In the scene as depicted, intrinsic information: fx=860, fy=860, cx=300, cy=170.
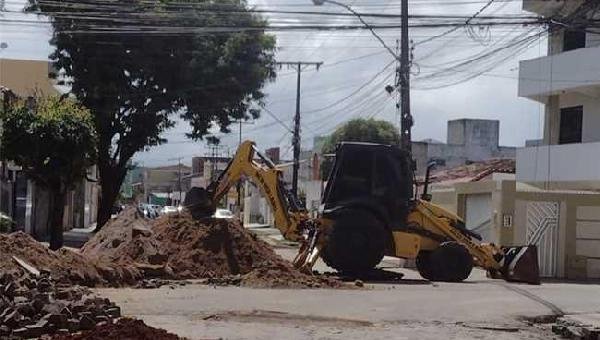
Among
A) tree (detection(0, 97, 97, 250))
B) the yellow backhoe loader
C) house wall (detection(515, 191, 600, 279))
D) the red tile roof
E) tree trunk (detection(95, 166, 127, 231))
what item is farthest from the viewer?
the red tile roof

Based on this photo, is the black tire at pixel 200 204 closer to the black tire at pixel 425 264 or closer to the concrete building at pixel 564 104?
the black tire at pixel 425 264

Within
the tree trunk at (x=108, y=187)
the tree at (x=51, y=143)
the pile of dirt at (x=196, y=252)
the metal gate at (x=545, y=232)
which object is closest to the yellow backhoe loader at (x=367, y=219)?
the pile of dirt at (x=196, y=252)

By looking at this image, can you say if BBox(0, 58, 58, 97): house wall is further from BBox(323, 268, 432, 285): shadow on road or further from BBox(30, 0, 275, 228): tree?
BBox(323, 268, 432, 285): shadow on road

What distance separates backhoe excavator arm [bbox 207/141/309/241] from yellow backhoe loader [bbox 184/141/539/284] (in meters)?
0.03

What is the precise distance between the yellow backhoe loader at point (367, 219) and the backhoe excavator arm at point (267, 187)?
0.03 m

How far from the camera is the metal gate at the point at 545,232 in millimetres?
25781

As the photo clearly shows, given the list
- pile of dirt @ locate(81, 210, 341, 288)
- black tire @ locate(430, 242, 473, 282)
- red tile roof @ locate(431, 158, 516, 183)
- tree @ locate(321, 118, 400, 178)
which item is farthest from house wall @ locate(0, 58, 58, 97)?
black tire @ locate(430, 242, 473, 282)

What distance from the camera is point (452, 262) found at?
2203cm

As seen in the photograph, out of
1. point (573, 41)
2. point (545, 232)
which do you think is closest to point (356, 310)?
point (545, 232)

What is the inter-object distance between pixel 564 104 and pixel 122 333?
86.6 ft

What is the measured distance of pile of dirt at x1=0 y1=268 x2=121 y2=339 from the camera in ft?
35.4

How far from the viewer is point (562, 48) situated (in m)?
33.4

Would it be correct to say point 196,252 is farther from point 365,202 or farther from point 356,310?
point 356,310

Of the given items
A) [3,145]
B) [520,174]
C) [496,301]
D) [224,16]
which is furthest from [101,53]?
[496,301]
